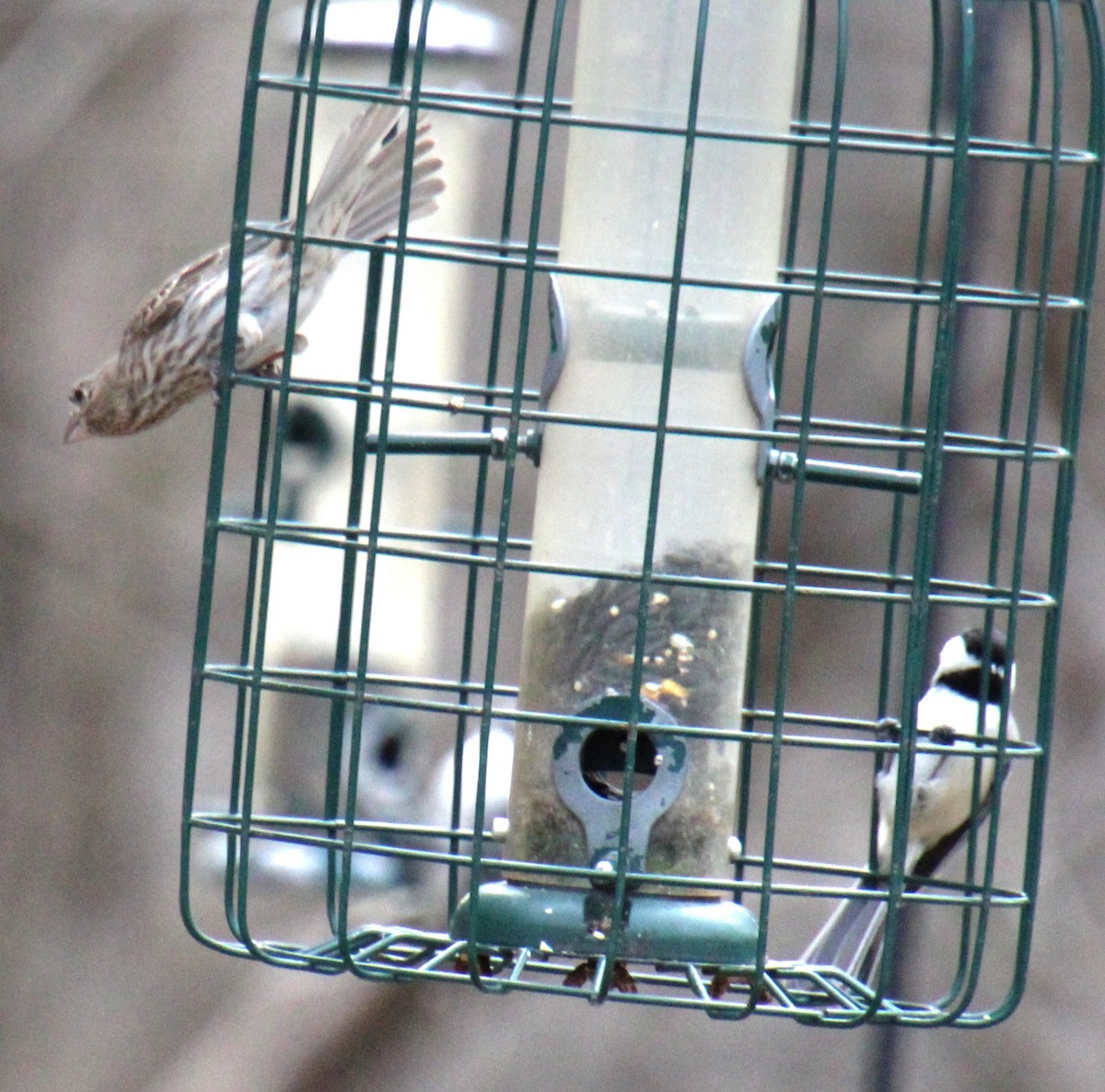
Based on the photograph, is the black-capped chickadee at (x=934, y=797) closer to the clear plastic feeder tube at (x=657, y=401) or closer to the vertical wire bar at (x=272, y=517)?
the clear plastic feeder tube at (x=657, y=401)

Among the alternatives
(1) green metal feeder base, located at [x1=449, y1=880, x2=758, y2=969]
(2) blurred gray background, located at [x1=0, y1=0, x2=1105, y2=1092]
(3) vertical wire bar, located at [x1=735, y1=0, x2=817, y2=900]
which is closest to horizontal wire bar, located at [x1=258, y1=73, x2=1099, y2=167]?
(3) vertical wire bar, located at [x1=735, y1=0, x2=817, y2=900]

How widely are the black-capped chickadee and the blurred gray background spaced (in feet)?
13.0

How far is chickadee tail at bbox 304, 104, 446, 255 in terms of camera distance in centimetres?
487

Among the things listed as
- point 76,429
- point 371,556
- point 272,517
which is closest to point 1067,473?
point 371,556

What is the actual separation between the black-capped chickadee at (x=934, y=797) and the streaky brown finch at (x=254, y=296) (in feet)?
5.53

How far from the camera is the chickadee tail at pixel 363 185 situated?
192 inches

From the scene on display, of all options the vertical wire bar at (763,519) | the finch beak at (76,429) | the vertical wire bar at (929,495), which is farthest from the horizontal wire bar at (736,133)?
the finch beak at (76,429)

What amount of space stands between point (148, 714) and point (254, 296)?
20.9ft

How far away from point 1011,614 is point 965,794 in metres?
1.44

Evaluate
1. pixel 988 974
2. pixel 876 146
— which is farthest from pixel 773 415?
pixel 988 974

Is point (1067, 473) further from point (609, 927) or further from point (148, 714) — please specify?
point (148, 714)

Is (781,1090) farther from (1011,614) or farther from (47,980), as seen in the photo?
(1011,614)

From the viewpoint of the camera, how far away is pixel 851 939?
5.21m

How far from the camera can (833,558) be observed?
397 inches
